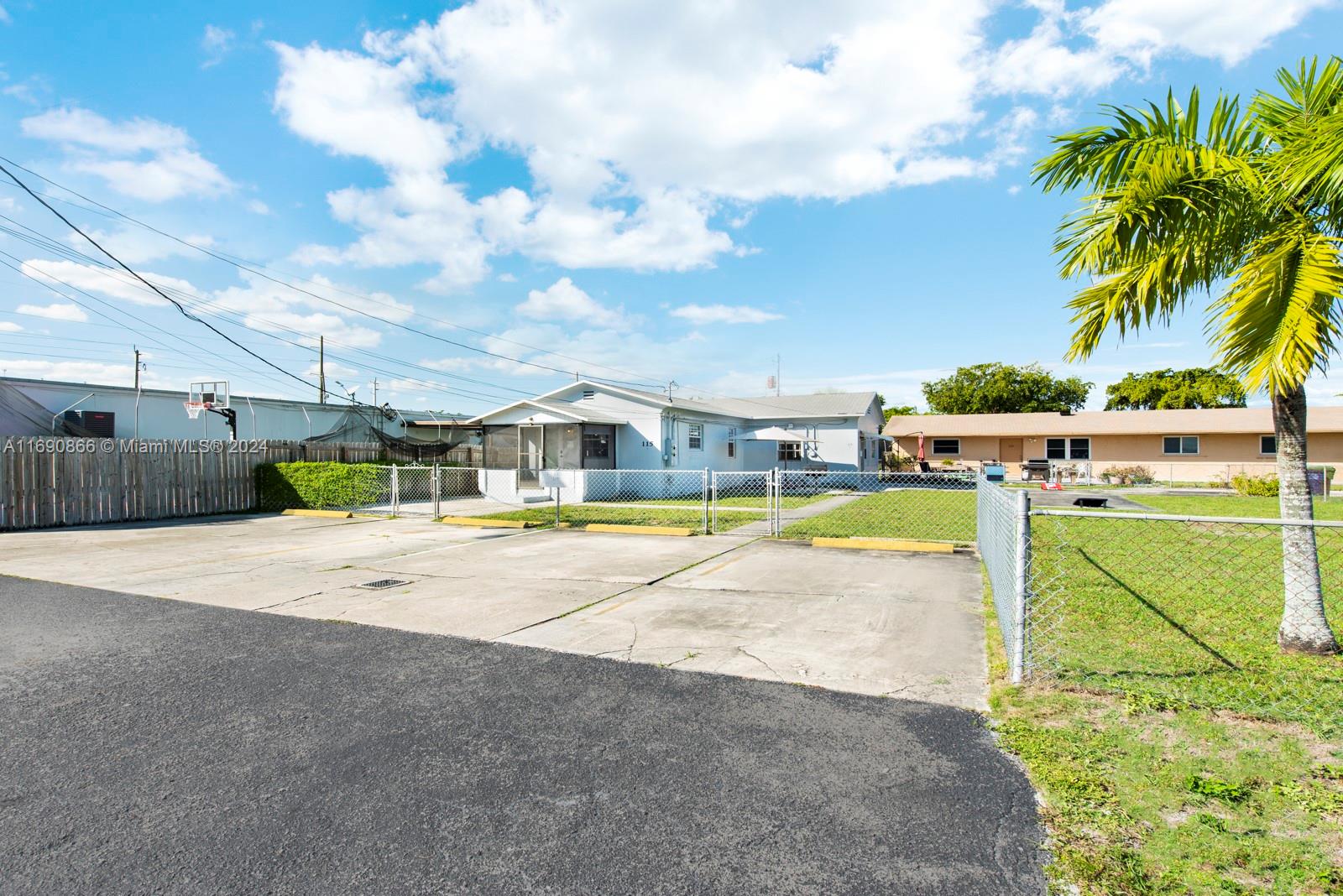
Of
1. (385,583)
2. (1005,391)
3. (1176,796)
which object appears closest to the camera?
(1176,796)

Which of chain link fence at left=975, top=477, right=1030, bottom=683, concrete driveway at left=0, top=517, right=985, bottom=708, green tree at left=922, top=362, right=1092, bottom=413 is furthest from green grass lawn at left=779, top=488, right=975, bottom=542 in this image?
green tree at left=922, top=362, right=1092, bottom=413

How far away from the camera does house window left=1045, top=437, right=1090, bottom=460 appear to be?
3173 centimetres

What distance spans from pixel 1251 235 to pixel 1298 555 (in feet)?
7.73

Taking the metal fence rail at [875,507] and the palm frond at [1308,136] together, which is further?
the metal fence rail at [875,507]

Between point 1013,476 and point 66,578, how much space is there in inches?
1353

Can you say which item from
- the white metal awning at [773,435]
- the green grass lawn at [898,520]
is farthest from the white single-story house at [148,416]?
the green grass lawn at [898,520]

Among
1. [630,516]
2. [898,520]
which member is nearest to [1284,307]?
[898,520]

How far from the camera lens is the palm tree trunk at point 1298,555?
4906 mm

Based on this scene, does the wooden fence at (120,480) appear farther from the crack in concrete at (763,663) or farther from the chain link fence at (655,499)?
the crack in concrete at (763,663)

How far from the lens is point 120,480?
52.7ft

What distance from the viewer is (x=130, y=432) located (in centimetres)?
2386

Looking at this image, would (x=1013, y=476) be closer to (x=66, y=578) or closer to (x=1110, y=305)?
(x=1110, y=305)

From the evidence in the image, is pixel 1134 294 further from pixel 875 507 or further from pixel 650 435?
pixel 650 435

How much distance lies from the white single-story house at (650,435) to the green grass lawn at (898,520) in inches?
239
